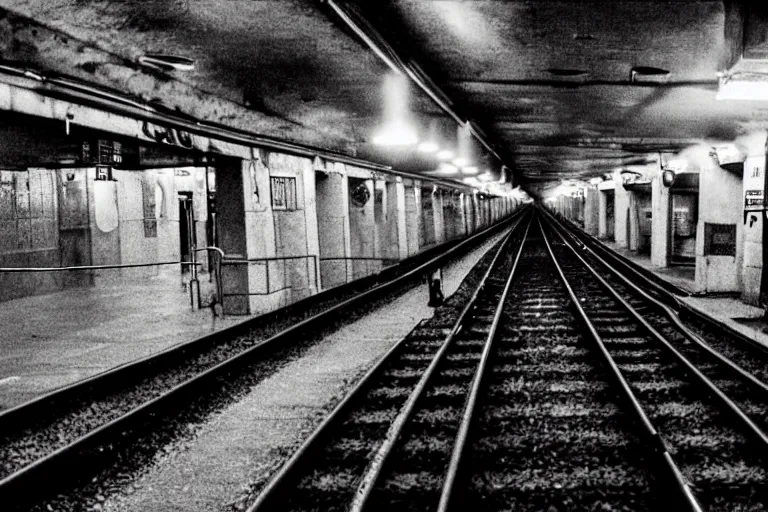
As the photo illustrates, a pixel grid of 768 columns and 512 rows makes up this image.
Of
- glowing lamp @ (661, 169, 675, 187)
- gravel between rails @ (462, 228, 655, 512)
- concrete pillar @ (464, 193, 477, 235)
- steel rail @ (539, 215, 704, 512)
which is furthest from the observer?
concrete pillar @ (464, 193, 477, 235)

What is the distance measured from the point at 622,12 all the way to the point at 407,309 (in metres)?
8.53

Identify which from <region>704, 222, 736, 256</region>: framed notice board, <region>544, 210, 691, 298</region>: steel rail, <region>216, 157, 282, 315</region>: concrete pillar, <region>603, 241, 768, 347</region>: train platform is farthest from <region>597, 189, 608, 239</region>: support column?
<region>216, 157, 282, 315</region>: concrete pillar

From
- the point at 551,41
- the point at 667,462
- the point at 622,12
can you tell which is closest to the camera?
the point at 667,462

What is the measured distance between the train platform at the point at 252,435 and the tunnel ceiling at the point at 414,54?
4002mm

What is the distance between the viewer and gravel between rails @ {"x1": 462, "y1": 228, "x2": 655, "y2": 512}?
4617 mm

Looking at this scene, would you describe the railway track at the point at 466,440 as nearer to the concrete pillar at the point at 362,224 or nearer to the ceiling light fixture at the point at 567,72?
the ceiling light fixture at the point at 567,72

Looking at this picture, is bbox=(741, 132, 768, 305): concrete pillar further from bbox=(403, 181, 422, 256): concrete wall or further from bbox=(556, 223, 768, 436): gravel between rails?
bbox=(403, 181, 422, 256): concrete wall

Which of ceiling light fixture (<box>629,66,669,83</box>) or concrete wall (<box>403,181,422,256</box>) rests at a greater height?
ceiling light fixture (<box>629,66,669,83</box>)

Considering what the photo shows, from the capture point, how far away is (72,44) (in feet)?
23.9

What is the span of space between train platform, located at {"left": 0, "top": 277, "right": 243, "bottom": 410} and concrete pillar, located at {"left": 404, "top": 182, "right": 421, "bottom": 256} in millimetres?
13121

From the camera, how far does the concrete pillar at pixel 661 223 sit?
1984 cm

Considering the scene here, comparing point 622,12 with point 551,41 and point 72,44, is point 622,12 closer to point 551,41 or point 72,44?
point 551,41

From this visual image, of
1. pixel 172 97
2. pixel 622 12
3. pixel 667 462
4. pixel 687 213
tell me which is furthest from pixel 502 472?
pixel 687 213

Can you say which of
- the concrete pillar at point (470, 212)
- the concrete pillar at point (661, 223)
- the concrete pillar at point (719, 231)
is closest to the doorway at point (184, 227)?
the concrete pillar at point (719, 231)
